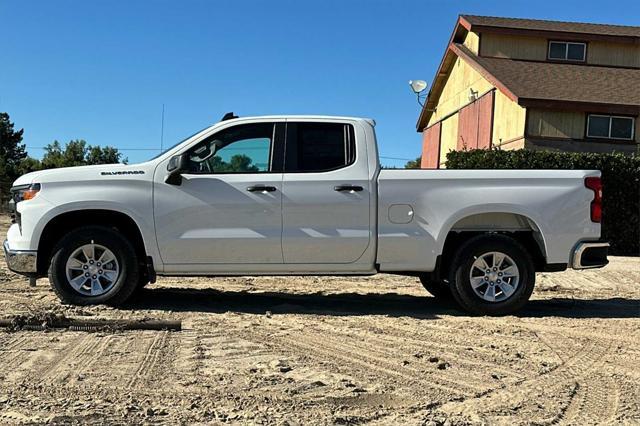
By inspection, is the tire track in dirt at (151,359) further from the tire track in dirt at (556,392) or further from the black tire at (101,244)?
the tire track in dirt at (556,392)

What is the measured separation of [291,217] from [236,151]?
946 millimetres

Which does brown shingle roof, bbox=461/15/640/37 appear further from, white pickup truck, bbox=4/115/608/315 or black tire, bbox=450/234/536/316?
black tire, bbox=450/234/536/316

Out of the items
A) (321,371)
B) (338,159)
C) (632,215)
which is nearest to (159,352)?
(321,371)

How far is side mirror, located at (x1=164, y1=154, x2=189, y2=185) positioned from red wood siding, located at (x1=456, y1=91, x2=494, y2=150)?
1433cm

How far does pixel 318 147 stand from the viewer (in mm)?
6555

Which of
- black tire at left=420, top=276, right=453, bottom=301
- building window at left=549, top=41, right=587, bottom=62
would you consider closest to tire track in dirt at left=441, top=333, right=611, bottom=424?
black tire at left=420, top=276, right=453, bottom=301

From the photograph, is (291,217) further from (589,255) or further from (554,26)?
(554,26)

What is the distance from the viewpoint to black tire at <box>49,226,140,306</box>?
6.22 m

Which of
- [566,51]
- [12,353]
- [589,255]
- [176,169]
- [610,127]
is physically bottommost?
[12,353]

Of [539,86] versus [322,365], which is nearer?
[322,365]

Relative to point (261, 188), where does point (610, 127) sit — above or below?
above

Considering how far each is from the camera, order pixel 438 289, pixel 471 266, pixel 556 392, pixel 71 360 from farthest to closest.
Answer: pixel 438 289, pixel 471 266, pixel 71 360, pixel 556 392

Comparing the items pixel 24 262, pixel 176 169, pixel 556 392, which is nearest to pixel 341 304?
pixel 176 169

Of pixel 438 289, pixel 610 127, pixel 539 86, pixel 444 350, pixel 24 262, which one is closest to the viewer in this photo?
pixel 444 350
